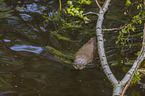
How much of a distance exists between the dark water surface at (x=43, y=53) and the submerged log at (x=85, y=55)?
0.15m

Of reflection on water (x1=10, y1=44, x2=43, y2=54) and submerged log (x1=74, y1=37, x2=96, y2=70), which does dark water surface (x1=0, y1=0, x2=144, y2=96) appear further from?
submerged log (x1=74, y1=37, x2=96, y2=70)

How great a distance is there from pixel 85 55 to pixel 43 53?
40.4 inches

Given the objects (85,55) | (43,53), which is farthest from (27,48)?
(85,55)

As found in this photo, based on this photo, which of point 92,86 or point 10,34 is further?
point 10,34

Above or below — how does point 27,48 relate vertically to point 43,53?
above

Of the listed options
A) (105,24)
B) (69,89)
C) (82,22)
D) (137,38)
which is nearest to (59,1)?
(82,22)

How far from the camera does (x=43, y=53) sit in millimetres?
3488

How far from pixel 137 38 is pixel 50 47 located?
239cm

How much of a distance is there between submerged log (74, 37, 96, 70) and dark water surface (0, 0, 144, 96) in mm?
145

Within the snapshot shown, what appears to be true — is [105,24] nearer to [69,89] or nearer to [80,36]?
[80,36]

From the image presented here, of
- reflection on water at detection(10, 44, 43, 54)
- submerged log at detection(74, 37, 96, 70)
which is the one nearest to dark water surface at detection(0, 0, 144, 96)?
reflection on water at detection(10, 44, 43, 54)

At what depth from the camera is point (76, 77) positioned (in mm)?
3016

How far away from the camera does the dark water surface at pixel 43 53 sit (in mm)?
2713

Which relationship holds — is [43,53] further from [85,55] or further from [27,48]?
[85,55]
